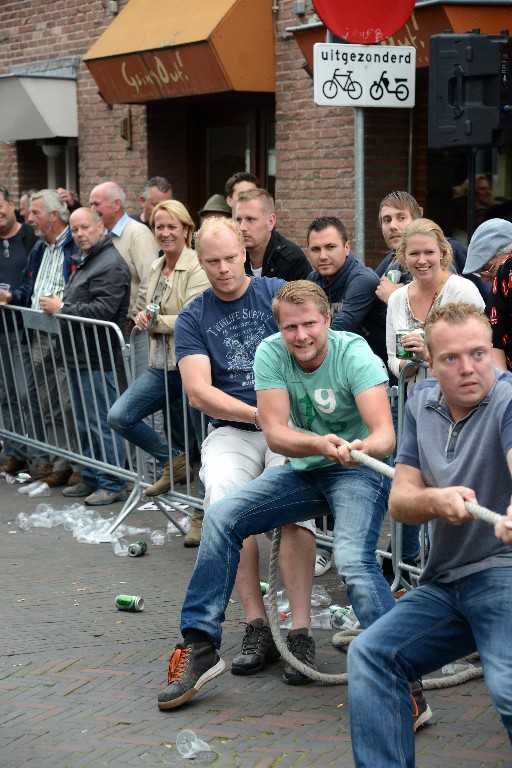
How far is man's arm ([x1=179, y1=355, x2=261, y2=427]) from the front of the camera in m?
5.67

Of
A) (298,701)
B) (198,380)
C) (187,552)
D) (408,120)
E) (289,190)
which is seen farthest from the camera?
(289,190)

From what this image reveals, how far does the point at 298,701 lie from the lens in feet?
16.5

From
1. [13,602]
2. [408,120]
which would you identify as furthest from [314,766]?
[408,120]

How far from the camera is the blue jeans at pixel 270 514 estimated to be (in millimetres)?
4910

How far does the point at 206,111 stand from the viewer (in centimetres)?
1388

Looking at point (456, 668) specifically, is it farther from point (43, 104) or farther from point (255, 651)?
point (43, 104)

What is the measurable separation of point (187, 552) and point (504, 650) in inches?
157

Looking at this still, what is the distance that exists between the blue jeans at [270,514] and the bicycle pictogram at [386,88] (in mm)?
2945

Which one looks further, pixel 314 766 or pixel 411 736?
pixel 314 766

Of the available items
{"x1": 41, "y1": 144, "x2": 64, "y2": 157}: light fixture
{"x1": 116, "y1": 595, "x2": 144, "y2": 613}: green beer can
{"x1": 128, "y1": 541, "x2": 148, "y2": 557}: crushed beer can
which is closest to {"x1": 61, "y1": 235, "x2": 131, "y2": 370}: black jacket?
{"x1": 128, "y1": 541, "x2": 148, "y2": 557}: crushed beer can

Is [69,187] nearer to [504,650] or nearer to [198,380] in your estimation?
[198,380]

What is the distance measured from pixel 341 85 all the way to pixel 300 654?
3429 millimetres

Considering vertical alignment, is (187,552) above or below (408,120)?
below

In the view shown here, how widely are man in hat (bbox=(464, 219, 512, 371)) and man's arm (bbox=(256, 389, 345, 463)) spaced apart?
1.02 m
